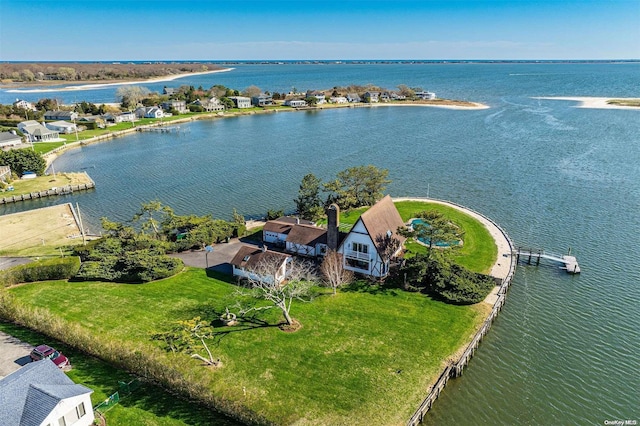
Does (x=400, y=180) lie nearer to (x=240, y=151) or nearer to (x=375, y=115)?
(x=240, y=151)

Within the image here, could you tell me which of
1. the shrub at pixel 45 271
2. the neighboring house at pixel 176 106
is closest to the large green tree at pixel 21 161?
the shrub at pixel 45 271

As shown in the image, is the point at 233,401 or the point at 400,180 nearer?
the point at 233,401

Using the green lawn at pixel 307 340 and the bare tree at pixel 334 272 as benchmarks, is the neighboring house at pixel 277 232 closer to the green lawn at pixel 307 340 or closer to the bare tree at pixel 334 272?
the bare tree at pixel 334 272

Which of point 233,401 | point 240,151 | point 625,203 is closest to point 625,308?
point 625,203

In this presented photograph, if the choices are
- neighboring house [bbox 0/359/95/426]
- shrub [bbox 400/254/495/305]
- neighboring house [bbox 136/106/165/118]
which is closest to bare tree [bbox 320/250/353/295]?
shrub [bbox 400/254/495/305]

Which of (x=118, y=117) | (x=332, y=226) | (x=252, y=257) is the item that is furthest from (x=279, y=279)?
(x=118, y=117)

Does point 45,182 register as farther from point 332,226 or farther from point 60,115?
point 60,115

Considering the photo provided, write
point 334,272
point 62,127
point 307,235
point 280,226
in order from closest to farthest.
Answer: point 334,272 → point 307,235 → point 280,226 → point 62,127
